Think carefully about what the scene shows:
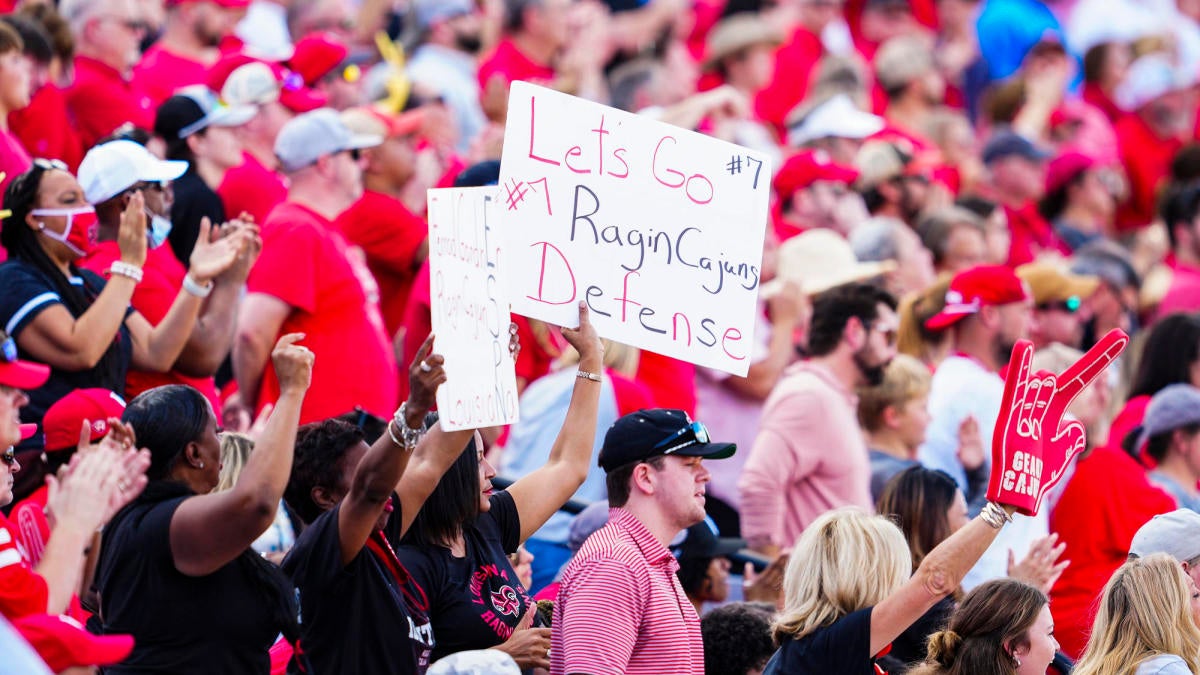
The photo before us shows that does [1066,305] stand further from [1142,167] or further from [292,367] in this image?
[292,367]

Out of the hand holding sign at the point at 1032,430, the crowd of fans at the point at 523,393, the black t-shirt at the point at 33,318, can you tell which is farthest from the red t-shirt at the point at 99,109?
the hand holding sign at the point at 1032,430

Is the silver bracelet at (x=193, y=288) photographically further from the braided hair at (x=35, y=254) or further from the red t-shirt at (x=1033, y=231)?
the red t-shirt at (x=1033, y=231)

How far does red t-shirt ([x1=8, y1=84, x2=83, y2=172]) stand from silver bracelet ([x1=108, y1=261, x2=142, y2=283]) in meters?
2.48

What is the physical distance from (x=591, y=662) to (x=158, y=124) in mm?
4059

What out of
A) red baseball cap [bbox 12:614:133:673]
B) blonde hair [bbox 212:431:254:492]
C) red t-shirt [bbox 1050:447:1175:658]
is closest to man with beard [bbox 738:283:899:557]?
red t-shirt [bbox 1050:447:1175:658]

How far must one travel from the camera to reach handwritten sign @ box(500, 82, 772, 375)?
551 cm

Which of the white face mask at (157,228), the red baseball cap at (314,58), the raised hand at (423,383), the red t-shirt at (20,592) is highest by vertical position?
the red baseball cap at (314,58)

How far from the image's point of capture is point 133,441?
4.76m

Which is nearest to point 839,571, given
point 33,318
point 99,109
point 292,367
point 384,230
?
point 292,367

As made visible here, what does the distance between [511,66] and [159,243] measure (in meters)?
5.42

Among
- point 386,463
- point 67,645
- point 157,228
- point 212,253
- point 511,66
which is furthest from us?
point 511,66

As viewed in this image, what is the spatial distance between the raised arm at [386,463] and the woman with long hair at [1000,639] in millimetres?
1584

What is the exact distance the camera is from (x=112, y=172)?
671 centimetres

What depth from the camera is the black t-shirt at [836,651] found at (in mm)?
5121
